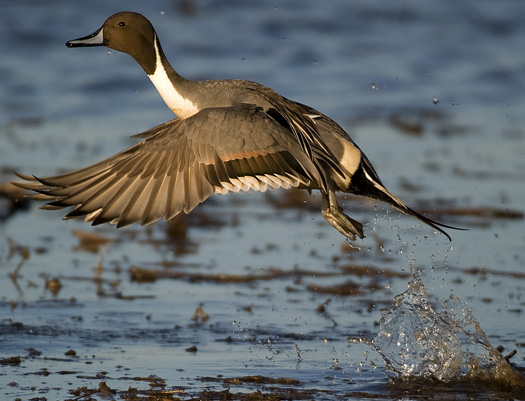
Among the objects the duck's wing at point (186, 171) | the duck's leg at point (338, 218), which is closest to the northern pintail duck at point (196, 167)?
the duck's wing at point (186, 171)

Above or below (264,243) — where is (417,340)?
Result: below

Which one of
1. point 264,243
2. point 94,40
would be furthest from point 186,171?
point 264,243

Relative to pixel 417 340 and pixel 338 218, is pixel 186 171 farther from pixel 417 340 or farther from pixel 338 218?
pixel 417 340

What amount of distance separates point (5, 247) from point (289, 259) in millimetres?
1954

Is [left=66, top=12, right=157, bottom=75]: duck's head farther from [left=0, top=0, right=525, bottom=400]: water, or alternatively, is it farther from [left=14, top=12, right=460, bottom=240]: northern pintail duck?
[left=0, top=0, right=525, bottom=400]: water

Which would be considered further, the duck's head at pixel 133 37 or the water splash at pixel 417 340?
the duck's head at pixel 133 37

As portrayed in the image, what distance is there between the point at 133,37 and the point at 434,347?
7.68 ft

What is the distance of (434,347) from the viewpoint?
5.04m

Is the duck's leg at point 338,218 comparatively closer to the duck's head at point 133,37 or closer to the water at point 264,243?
the water at point 264,243

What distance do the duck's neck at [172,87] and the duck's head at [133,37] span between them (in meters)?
0.03

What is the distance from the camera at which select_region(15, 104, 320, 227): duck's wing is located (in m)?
4.78

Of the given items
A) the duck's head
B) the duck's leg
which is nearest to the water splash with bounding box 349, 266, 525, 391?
the duck's leg

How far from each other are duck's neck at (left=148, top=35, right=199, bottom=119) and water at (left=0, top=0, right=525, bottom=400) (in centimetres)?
120

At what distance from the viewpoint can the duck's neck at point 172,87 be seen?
5.38 meters
